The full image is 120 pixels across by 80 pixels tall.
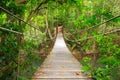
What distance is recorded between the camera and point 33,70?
454 cm

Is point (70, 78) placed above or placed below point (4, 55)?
below

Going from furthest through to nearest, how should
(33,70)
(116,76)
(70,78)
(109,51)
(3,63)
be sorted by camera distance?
(33,70)
(70,78)
(109,51)
(116,76)
(3,63)

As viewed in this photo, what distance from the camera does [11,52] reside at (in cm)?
305

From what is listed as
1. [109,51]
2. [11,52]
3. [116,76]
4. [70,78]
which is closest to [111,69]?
[116,76]

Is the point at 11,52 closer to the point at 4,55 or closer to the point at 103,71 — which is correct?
the point at 4,55

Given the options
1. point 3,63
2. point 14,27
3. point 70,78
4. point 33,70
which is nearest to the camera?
point 3,63

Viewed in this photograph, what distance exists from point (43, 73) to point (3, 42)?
1.91m

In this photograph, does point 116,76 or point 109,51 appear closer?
point 116,76

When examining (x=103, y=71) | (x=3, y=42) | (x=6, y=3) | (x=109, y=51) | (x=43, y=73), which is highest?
→ (x=6, y=3)

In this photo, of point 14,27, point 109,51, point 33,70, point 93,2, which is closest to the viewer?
point 14,27

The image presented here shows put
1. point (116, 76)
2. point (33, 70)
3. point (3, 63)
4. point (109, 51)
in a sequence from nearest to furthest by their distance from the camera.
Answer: point (3, 63), point (116, 76), point (109, 51), point (33, 70)

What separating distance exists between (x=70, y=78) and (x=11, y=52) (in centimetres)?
156

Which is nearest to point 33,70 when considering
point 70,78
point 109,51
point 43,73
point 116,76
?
point 43,73

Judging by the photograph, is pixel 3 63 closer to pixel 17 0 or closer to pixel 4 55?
pixel 4 55
